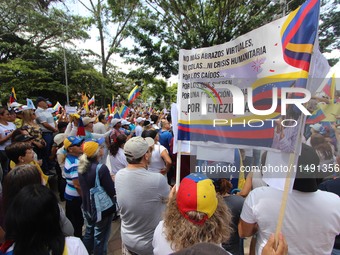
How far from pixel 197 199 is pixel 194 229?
0.16 m

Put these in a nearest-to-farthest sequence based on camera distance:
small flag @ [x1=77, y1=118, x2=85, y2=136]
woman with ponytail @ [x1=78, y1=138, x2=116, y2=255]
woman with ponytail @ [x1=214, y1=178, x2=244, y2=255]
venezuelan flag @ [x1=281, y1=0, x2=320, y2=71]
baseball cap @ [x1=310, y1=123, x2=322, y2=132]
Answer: venezuelan flag @ [x1=281, y1=0, x2=320, y2=71] → woman with ponytail @ [x1=214, y1=178, x2=244, y2=255] → woman with ponytail @ [x1=78, y1=138, x2=116, y2=255] → baseball cap @ [x1=310, y1=123, x2=322, y2=132] → small flag @ [x1=77, y1=118, x2=85, y2=136]

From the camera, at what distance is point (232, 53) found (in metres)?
2.18

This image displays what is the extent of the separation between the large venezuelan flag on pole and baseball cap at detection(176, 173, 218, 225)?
0.59 meters

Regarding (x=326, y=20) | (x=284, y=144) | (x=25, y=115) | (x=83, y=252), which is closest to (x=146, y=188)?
(x=83, y=252)

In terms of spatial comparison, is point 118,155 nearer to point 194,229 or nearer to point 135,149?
point 135,149

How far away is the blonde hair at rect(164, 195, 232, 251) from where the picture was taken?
143 cm

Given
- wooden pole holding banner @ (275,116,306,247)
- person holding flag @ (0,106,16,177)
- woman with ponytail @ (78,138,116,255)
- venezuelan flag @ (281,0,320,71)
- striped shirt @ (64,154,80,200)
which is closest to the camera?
wooden pole holding banner @ (275,116,306,247)

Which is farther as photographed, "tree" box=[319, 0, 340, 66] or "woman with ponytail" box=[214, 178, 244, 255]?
"tree" box=[319, 0, 340, 66]

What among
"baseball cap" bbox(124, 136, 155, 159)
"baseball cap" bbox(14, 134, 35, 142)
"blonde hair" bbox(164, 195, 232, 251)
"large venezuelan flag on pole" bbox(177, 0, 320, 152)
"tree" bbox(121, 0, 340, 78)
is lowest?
"blonde hair" bbox(164, 195, 232, 251)

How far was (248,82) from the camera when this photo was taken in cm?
212

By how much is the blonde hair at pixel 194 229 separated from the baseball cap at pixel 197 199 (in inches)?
1.1

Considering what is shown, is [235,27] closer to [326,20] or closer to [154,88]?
[326,20]

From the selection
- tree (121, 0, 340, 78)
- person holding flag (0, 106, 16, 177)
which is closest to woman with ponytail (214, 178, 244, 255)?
person holding flag (0, 106, 16, 177)

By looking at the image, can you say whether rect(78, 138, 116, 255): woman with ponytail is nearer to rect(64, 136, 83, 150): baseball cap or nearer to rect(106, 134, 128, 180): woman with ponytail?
rect(64, 136, 83, 150): baseball cap
